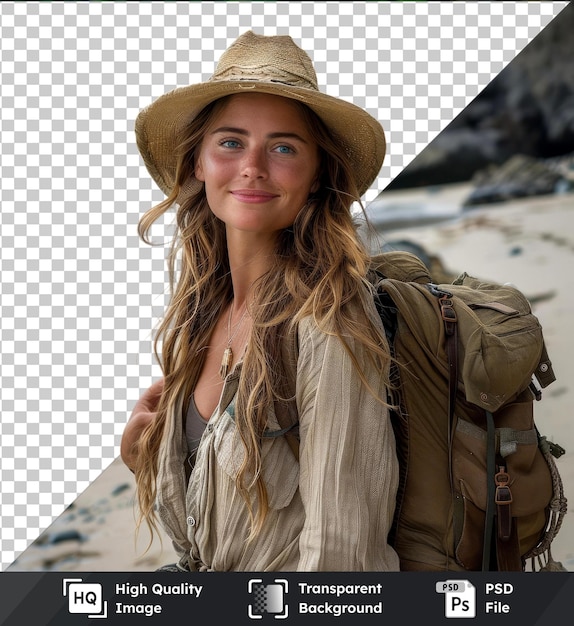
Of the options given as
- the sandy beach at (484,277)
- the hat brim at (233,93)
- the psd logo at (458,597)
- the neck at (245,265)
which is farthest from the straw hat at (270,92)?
the sandy beach at (484,277)

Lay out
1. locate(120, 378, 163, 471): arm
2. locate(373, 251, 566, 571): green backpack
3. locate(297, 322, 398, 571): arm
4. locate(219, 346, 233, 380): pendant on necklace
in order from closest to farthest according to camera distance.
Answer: locate(297, 322, 398, 571): arm → locate(373, 251, 566, 571): green backpack → locate(219, 346, 233, 380): pendant on necklace → locate(120, 378, 163, 471): arm

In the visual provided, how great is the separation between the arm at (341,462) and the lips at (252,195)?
0.25 m

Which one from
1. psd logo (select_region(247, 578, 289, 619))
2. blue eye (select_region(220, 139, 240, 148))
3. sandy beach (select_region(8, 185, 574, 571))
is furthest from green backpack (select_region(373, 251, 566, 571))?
sandy beach (select_region(8, 185, 574, 571))

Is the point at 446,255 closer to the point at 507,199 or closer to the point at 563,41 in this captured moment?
the point at 507,199

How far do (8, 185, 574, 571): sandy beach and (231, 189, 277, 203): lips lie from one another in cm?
91

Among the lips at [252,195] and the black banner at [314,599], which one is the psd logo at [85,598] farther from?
the lips at [252,195]

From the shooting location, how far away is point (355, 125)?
150 centimetres

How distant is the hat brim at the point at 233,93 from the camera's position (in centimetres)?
142

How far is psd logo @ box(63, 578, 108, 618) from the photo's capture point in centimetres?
143

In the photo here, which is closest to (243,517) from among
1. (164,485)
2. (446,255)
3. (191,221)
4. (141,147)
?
(164,485)

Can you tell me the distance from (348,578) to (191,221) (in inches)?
30.2

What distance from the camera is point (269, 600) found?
4.48 feet

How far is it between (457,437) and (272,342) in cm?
34

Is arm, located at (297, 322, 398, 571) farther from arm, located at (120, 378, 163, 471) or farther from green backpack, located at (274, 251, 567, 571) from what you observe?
arm, located at (120, 378, 163, 471)
